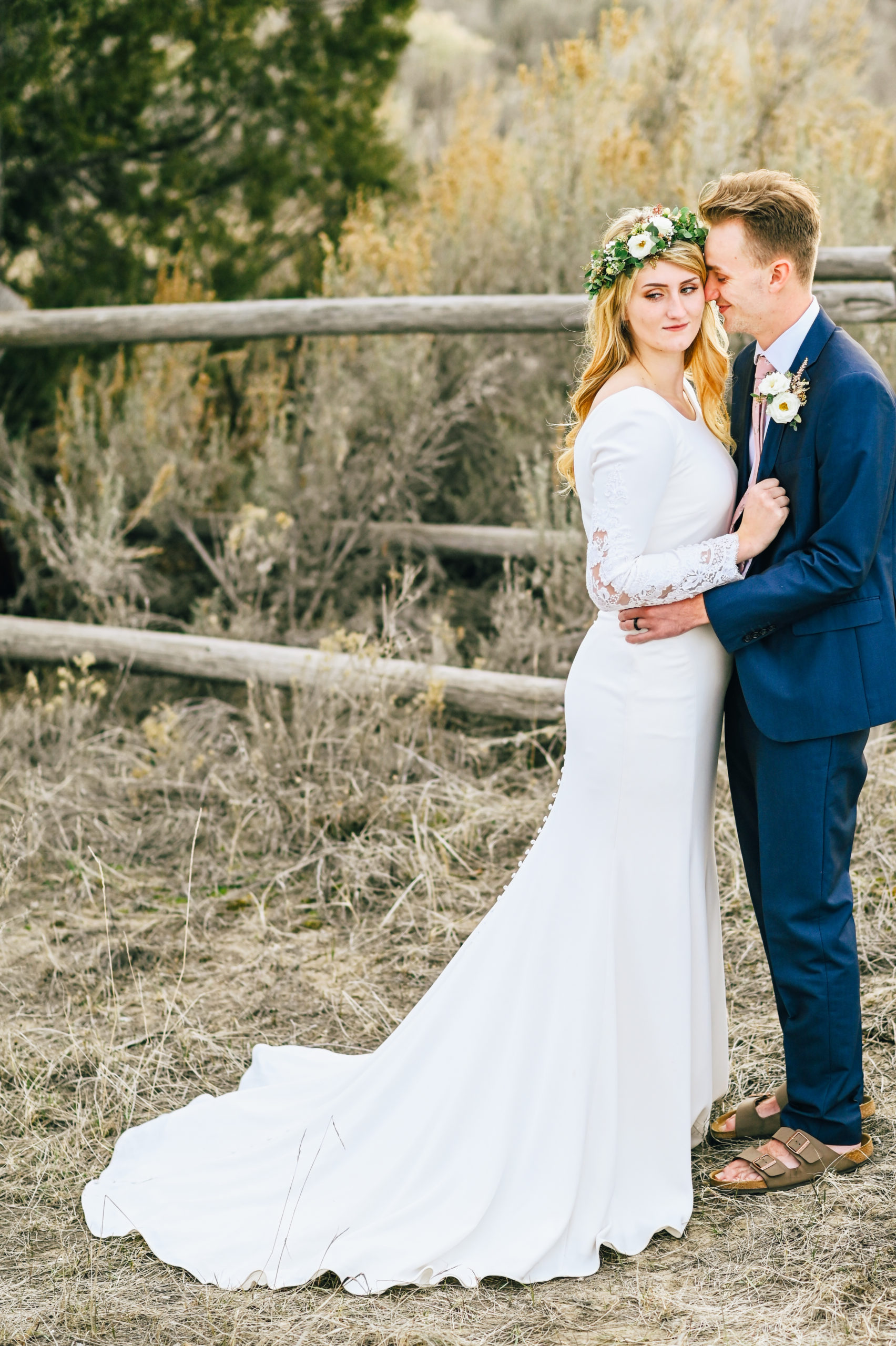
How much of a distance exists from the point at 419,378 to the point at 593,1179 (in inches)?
179

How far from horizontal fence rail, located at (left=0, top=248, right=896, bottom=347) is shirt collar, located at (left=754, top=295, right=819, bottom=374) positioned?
2.42 m

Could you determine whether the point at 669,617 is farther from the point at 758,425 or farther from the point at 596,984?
the point at 596,984

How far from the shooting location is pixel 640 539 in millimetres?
2529

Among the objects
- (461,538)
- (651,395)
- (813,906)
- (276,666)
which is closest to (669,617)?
(651,395)

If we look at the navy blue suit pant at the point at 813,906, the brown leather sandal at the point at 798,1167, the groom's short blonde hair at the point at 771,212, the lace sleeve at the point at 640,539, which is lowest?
the brown leather sandal at the point at 798,1167

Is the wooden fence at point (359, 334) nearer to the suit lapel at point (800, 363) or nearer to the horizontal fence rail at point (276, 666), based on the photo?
the horizontal fence rail at point (276, 666)

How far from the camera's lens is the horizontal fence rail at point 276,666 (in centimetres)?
484

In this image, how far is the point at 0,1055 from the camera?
3.42 m

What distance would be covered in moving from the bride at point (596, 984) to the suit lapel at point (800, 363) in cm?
8

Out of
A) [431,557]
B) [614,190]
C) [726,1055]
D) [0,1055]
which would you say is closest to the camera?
[726,1055]

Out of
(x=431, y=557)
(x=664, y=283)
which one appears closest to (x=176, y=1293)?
(x=664, y=283)

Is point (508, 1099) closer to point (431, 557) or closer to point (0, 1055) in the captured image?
point (0, 1055)

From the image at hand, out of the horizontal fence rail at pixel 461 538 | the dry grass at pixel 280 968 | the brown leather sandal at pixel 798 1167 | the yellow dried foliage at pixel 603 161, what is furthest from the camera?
the yellow dried foliage at pixel 603 161

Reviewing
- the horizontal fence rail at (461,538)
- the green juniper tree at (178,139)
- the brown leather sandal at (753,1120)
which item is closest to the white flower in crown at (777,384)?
the brown leather sandal at (753,1120)
